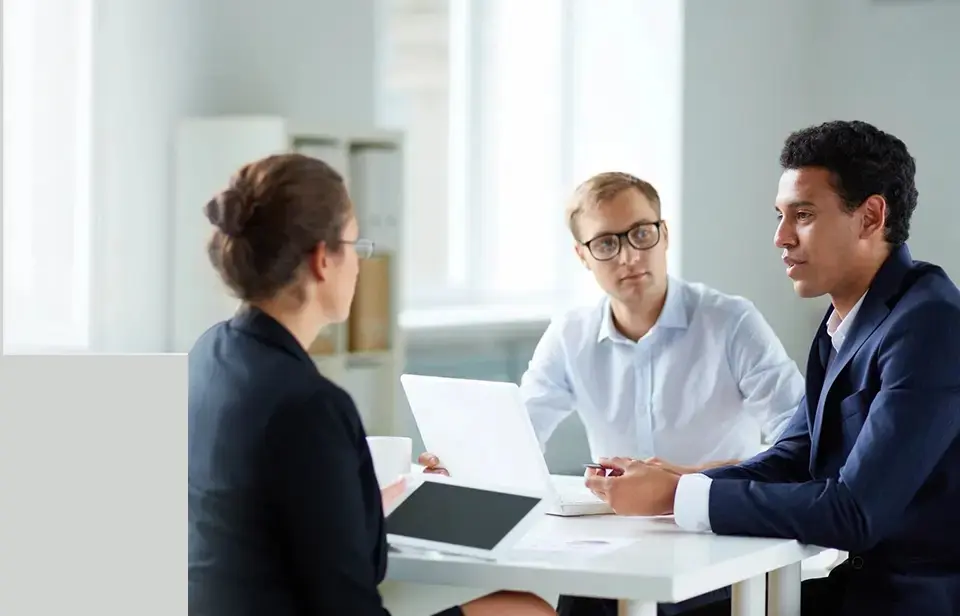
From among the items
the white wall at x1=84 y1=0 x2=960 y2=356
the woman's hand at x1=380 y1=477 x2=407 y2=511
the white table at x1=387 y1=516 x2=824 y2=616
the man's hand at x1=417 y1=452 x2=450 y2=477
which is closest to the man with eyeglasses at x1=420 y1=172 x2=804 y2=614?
the man's hand at x1=417 y1=452 x2=450 y2=477

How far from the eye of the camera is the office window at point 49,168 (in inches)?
121

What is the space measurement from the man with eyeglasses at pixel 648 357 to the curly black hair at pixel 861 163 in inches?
26.5

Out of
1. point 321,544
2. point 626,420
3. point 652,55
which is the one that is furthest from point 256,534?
point 652,55

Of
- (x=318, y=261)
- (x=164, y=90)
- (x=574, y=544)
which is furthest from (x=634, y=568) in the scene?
(x=164, y=90)

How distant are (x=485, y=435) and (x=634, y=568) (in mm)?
414

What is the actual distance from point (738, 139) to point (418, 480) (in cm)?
356

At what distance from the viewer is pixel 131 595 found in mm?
1185

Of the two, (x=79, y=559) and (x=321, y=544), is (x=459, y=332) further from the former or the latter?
(x=79, y=559)

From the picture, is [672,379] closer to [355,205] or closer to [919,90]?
[355,205]

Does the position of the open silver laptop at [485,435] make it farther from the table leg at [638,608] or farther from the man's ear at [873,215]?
the man's ear at [873,215]

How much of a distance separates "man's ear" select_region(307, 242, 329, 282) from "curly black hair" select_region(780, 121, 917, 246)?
0.77 metres

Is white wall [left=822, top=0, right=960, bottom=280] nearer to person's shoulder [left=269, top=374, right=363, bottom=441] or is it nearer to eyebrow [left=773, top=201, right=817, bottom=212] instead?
eyebrow [left=773, top=201, right=817, bottom=212]

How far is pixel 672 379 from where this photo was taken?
2689 millimetres

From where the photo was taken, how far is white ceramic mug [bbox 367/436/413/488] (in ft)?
6.38
